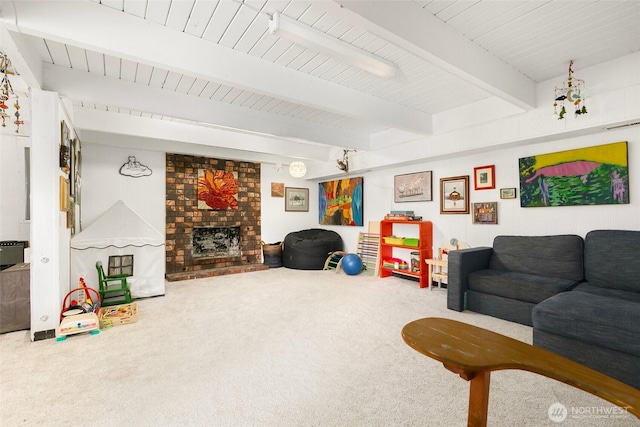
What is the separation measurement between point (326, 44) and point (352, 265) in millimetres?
4193

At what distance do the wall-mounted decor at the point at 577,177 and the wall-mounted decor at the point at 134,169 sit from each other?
244 inches

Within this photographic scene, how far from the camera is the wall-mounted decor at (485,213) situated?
13.8ft

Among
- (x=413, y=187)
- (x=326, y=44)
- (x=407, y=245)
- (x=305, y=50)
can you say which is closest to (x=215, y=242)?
(x=407, y=245)

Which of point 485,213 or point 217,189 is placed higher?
point 217,189

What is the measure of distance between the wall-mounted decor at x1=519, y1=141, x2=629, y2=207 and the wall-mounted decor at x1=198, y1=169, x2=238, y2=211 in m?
5.24

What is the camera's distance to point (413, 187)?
17.7 ft

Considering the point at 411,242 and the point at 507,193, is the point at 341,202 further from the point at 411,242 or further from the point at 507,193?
the point at 507,193

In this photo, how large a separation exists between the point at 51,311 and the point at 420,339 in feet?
11.4

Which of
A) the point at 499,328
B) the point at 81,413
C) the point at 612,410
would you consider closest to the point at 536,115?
the point at 499,328

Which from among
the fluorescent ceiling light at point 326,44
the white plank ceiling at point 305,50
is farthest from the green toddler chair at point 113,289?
the fluorescent ceiling light at point 326,44

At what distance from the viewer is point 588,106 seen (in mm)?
3113

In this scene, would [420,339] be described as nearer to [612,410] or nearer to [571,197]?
[612,410]

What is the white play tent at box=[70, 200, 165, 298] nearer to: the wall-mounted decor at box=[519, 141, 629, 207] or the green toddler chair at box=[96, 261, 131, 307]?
the green toddler chair at box=[96, 261, 131, 307]

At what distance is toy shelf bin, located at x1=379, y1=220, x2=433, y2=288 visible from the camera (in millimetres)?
4938
